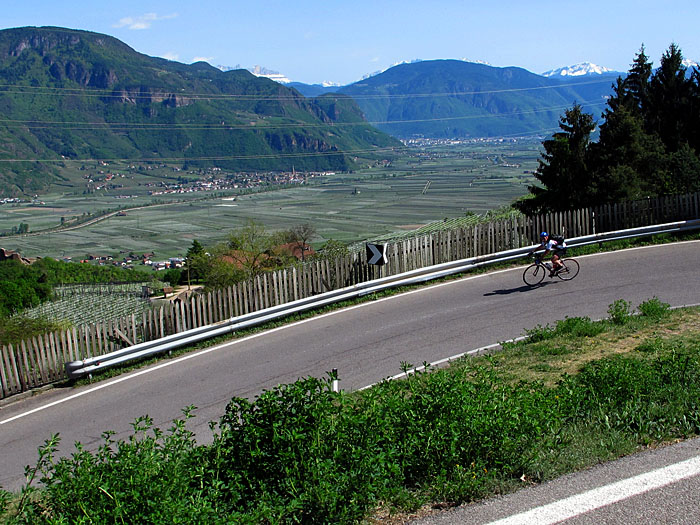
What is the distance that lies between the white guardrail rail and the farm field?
5425cm

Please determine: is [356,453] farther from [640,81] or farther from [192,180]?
[192,180]

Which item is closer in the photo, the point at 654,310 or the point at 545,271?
the point at 654,310

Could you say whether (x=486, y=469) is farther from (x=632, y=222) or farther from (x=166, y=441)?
(x=632, y=222)

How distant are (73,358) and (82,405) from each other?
5.37 ft

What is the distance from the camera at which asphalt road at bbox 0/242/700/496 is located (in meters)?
11.1

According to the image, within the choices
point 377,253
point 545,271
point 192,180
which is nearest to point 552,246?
point 545,271

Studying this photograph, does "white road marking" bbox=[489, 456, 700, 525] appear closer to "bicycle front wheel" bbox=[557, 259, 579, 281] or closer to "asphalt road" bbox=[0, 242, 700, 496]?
"asphalt road" bbox=[0, 242, 700, 496]

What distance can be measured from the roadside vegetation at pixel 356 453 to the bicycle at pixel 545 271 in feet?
Result: 32.3

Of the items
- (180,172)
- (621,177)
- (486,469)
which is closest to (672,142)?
(621,177)

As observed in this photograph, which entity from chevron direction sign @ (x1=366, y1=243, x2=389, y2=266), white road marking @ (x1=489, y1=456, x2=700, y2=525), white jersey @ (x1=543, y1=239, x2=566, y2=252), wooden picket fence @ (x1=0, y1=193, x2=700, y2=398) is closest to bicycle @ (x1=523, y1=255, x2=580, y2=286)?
white jersey @ (x1=543, y1=239, x2=566, y2=252)

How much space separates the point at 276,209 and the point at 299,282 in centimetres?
9701

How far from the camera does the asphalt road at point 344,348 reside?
11.1 meters

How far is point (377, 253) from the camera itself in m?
17.0

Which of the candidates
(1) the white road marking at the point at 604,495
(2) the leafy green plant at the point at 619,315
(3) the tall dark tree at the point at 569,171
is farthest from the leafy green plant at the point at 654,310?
(3) the tall dark tree at the point at 569,171
